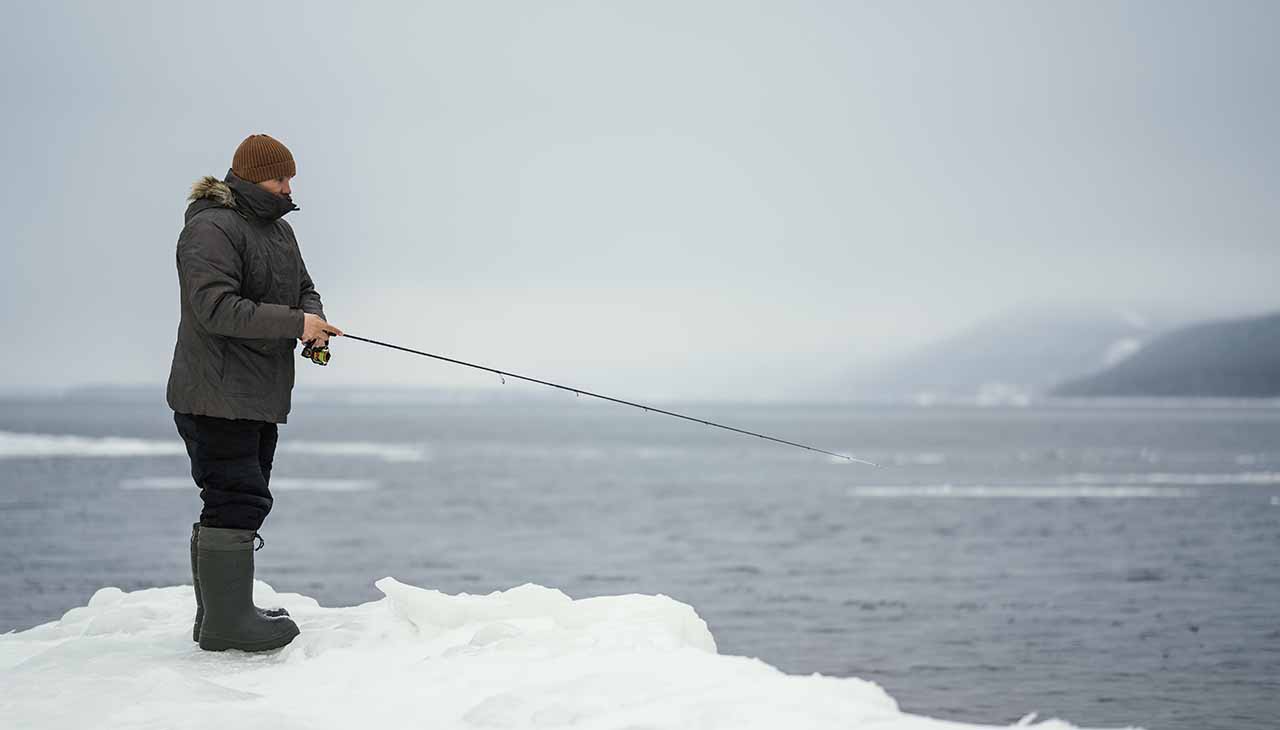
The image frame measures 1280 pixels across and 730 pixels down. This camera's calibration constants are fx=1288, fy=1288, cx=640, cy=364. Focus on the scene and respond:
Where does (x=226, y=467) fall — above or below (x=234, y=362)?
below

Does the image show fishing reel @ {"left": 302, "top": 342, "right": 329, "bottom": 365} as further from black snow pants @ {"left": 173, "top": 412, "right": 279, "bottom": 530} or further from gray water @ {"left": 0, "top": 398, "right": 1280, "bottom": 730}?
gray water @ {"left": 0, "top": 398, "right": 1280, "bottom": 730}

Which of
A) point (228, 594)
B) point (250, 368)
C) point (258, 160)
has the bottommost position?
point (228, 594)

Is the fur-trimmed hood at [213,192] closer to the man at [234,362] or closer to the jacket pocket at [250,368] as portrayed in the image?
the man at [234,362]

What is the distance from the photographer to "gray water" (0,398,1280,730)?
7605 millimetres

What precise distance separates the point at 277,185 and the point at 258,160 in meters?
0.11

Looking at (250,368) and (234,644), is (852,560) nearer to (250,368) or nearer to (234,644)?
(234,644)

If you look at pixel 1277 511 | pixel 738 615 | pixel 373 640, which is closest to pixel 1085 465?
pixel 1277 511

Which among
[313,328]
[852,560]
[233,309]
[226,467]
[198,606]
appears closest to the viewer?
[233,309]

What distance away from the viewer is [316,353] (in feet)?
15.0

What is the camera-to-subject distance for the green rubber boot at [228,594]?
4500 millimetres

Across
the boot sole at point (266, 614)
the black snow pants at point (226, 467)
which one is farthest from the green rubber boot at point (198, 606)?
the black snow pants at point (226, 467)

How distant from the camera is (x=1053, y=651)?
815 cm

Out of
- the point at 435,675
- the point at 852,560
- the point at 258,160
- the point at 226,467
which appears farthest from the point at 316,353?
the point at 852,560

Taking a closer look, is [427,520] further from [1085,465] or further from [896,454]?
[896,454]
